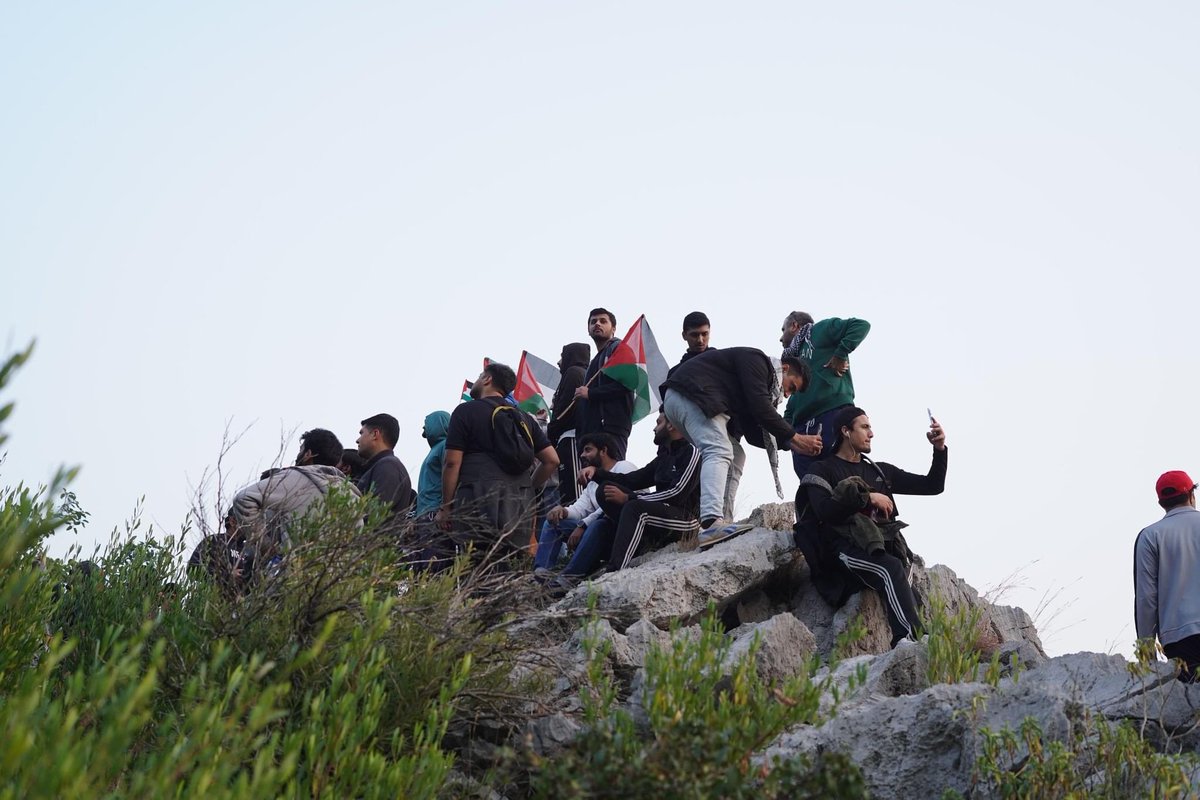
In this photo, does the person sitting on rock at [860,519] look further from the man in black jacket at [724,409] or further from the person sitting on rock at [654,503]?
the person sitting on rock at [654,503]

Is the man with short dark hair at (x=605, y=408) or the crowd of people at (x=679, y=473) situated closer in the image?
the crowd of people at (x=679, y=473)

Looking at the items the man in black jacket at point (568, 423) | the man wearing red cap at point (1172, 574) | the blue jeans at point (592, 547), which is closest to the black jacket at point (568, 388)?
the man in black jacket at point (568, 423)

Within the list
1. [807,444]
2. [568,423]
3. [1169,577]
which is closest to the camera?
[1169,577]

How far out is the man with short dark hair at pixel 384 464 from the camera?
28.5 feet

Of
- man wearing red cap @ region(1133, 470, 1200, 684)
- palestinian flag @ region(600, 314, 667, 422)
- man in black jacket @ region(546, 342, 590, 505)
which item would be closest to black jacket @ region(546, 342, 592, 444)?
man in black jacket @ region(546, 342, 590, 505)

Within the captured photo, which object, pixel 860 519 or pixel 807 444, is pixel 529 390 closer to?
pixel 807 444

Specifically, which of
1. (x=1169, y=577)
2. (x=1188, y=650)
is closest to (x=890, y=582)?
(x=1169, y=577)

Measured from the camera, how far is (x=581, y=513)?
33.1 feet

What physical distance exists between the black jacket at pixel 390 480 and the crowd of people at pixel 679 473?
0.01 m

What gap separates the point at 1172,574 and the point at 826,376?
3262mm

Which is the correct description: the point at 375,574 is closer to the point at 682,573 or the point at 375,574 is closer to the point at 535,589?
the point at 535,589

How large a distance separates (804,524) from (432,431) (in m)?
3.55

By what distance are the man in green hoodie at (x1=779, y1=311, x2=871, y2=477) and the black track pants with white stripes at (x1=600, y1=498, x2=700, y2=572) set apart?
3.10ft

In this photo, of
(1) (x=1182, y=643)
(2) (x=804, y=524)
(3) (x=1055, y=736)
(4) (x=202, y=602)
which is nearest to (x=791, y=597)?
(2) (x=804, y=524)
